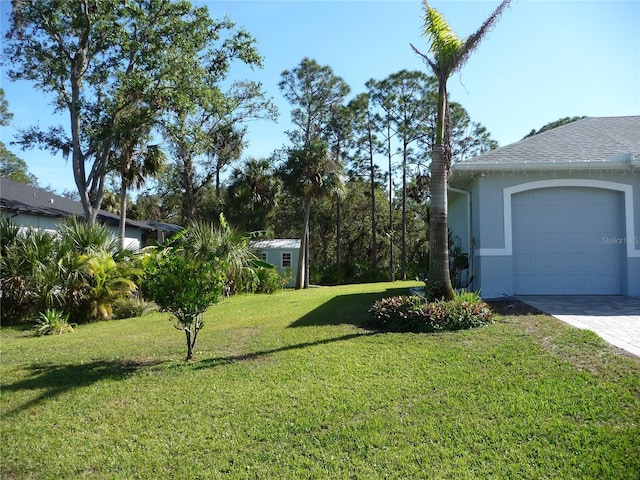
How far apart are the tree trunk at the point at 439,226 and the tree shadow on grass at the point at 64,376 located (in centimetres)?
561

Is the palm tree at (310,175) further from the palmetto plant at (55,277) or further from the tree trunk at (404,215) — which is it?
the palmetto plant at (55,277)

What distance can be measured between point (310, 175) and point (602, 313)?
750 inches

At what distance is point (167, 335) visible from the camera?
916cm

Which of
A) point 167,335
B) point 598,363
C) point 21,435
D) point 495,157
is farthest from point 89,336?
point 495,157

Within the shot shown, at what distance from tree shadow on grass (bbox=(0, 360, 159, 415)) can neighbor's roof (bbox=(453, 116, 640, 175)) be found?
28.1 ft

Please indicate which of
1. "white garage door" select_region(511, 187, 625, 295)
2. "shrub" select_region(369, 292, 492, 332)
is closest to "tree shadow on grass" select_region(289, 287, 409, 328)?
"shrub" select_region(369, 292, 492, 332)

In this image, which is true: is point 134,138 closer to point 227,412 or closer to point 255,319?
point 255,319

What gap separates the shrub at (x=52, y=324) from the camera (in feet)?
34.6

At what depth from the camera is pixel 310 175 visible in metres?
25.7

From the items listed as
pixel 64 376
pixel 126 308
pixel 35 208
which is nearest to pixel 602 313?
pixel 64 376

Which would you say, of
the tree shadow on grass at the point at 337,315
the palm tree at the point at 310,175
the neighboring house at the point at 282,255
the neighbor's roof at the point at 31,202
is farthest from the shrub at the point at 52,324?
the neighboring house at the point at 282,255

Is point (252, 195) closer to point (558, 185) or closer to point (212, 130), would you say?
point (212, 130)

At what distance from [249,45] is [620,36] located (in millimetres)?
14655

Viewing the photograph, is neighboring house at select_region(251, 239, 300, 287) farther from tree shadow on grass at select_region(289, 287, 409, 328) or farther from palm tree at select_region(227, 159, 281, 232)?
tree shadow on grass at select_region(289, 287, 409, 328)
